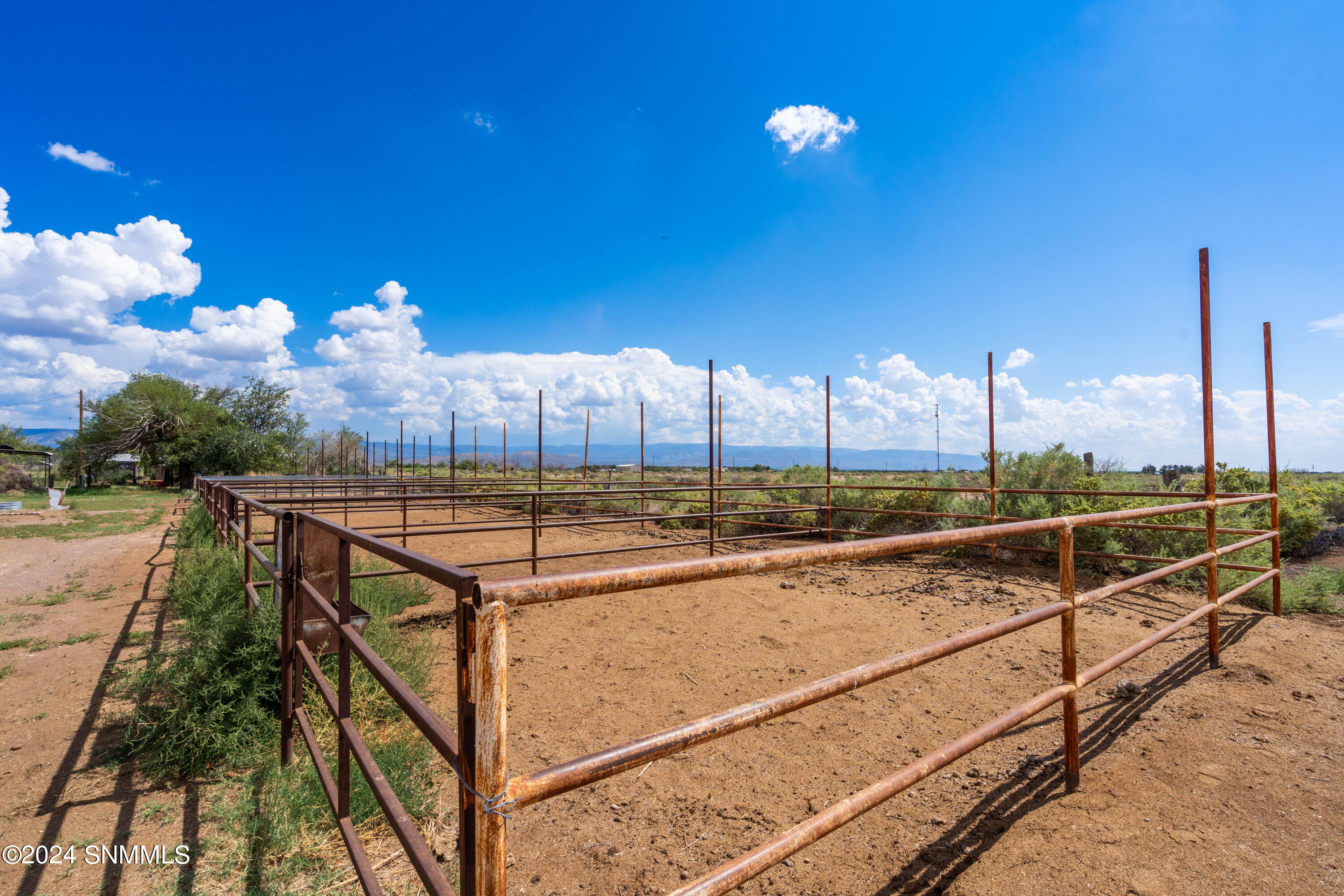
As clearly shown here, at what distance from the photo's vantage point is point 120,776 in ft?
7.80

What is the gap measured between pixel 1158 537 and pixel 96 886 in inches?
358

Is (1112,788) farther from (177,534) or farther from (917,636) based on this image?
(177,534)

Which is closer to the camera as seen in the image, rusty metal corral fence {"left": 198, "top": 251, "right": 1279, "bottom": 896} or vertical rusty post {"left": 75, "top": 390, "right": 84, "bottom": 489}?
rusty metal corral fence {"left": 198, "top": 251, "right": 1279, "bottom": 896}

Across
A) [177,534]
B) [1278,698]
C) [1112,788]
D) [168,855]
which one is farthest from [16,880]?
[177,534]

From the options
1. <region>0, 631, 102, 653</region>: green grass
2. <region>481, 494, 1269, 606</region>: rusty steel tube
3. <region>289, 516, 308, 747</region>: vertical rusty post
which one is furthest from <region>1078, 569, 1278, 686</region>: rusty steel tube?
<region>0, 631, 102, 653</region>: green grass

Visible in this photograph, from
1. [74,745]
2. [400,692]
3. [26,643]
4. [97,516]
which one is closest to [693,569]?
[400,692]

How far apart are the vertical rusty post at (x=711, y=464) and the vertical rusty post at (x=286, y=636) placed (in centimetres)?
380

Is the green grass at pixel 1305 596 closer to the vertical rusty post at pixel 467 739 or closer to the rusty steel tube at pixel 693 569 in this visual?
the rusty steel tube at pixel 693 569

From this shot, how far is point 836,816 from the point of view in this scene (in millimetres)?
1269

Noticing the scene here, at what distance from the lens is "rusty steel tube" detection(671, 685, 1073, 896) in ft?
3.31

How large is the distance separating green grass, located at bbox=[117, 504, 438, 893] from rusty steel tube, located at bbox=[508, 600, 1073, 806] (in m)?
1.44

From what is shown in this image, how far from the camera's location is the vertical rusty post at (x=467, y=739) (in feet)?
2.66

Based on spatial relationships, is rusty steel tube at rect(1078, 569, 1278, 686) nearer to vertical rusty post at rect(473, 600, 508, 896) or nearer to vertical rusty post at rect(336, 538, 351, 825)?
vertical rusty post at rect(473, 600, 508, 896)

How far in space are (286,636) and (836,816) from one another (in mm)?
2188
